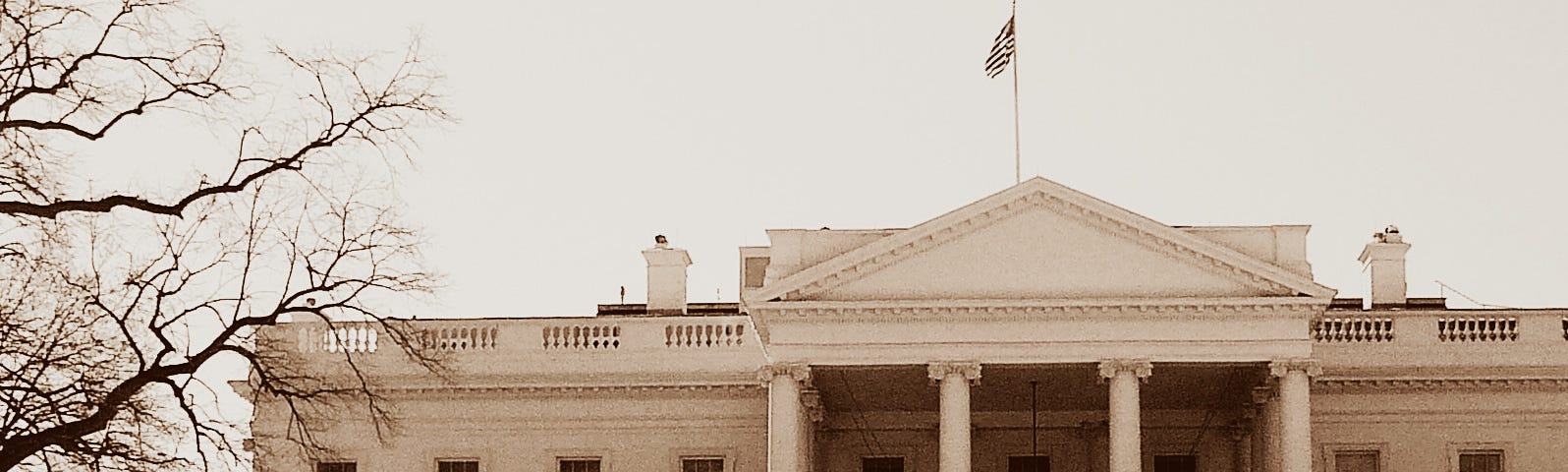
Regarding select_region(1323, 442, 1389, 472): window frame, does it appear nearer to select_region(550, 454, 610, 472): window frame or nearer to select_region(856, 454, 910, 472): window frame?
select_region(856, 454, 910, 472): window frame

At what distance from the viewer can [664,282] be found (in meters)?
51.5

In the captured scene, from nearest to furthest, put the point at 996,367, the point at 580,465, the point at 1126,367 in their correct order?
the point at 1126,367, the point at 996,367, the point at 580,465

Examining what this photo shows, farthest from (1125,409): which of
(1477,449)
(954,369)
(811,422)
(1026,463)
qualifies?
(1477,449)

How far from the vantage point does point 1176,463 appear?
50.2 m

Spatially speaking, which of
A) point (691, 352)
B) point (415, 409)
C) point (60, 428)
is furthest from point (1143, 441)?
point (60, 428)

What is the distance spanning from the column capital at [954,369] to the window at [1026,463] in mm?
6504

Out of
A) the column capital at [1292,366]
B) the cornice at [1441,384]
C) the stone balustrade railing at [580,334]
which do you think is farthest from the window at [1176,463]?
the stone balustrade railing at [580,334]

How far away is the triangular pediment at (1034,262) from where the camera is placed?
4366 cm

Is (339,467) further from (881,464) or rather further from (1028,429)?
(1028,429)

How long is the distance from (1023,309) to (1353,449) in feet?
24.7

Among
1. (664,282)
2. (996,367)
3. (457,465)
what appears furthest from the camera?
(664,282)

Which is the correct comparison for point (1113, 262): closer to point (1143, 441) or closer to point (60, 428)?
point (1143, 441)

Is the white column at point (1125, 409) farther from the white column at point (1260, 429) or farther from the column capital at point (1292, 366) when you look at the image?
the white column at point (1260, 429)

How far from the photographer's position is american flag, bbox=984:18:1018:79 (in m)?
46.8
